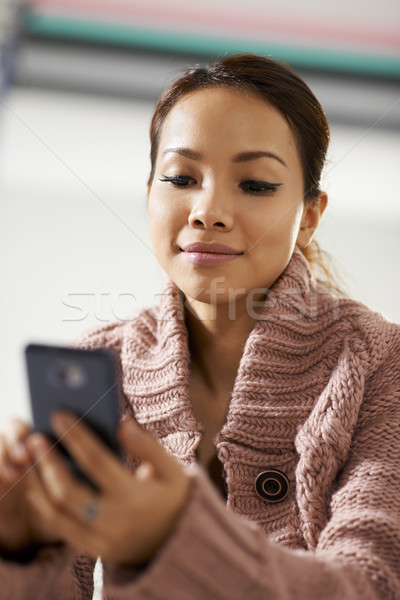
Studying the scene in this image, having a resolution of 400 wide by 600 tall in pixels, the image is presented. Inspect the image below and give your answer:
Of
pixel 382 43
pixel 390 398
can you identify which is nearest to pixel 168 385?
pixel 390 398

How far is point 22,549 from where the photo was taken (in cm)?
61

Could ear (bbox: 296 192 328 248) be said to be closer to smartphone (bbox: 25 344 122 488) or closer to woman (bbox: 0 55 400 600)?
woman (bbox: 0 55 400 600)

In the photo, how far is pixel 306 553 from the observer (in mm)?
625

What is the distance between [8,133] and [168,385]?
4.82 feet

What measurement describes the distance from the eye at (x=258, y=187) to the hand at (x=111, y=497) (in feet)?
1.32

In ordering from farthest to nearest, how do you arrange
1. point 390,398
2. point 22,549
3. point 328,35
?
1. point 328,35
2. point 390,398
3. point 22,549

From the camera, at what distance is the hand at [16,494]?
22.2 inches

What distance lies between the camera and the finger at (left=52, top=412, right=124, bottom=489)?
1.60ft

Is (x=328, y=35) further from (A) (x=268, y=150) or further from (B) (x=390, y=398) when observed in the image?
(B) (x=390, y=398)

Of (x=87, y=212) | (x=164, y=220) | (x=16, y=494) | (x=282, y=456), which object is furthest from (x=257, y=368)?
(x=87, y=212)

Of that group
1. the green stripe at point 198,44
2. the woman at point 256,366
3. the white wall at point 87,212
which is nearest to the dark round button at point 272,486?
the woman at point 256,366

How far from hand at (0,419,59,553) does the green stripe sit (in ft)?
5.54

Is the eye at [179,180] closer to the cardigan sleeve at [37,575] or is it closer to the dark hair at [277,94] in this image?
the dark hair at [277,94]

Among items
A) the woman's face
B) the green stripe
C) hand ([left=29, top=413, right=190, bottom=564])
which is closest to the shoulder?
the woman's face
